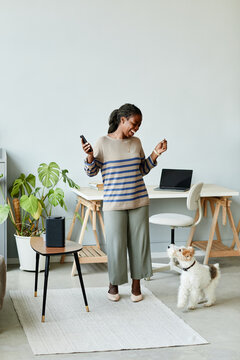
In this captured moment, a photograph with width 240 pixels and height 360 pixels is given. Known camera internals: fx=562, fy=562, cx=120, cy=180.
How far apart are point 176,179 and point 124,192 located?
52.5 inches

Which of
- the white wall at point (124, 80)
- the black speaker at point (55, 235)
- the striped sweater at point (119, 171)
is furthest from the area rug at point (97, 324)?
the white wall at point (124, 80)

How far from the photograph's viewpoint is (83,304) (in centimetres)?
393

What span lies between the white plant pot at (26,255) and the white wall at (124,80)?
1.12 feet

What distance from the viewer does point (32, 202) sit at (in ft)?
15.2

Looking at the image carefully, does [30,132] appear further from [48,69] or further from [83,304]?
[83,304]

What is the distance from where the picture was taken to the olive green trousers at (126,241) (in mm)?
3959

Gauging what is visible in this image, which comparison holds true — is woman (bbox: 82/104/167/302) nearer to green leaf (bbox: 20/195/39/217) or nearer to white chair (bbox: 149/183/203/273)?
white chair (bbox: 149/183/203/273)

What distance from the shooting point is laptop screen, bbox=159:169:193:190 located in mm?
5113

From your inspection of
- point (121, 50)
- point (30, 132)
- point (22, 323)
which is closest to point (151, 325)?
point (22, 323)

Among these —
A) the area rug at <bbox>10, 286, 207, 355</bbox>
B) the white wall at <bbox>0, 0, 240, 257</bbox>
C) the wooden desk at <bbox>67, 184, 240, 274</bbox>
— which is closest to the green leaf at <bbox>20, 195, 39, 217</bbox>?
the wooden desk at <bbox>67, 184, 240, 274</bbox>

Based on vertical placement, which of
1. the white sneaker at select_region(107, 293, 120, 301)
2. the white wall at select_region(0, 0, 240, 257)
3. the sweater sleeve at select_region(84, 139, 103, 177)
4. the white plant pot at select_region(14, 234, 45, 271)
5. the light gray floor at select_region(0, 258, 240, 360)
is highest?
the white wall at select_region(0, 0, 240, 257)

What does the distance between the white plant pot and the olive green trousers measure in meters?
1.03

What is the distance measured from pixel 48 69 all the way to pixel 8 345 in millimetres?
2697

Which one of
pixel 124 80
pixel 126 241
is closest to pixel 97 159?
pixel 126 241
